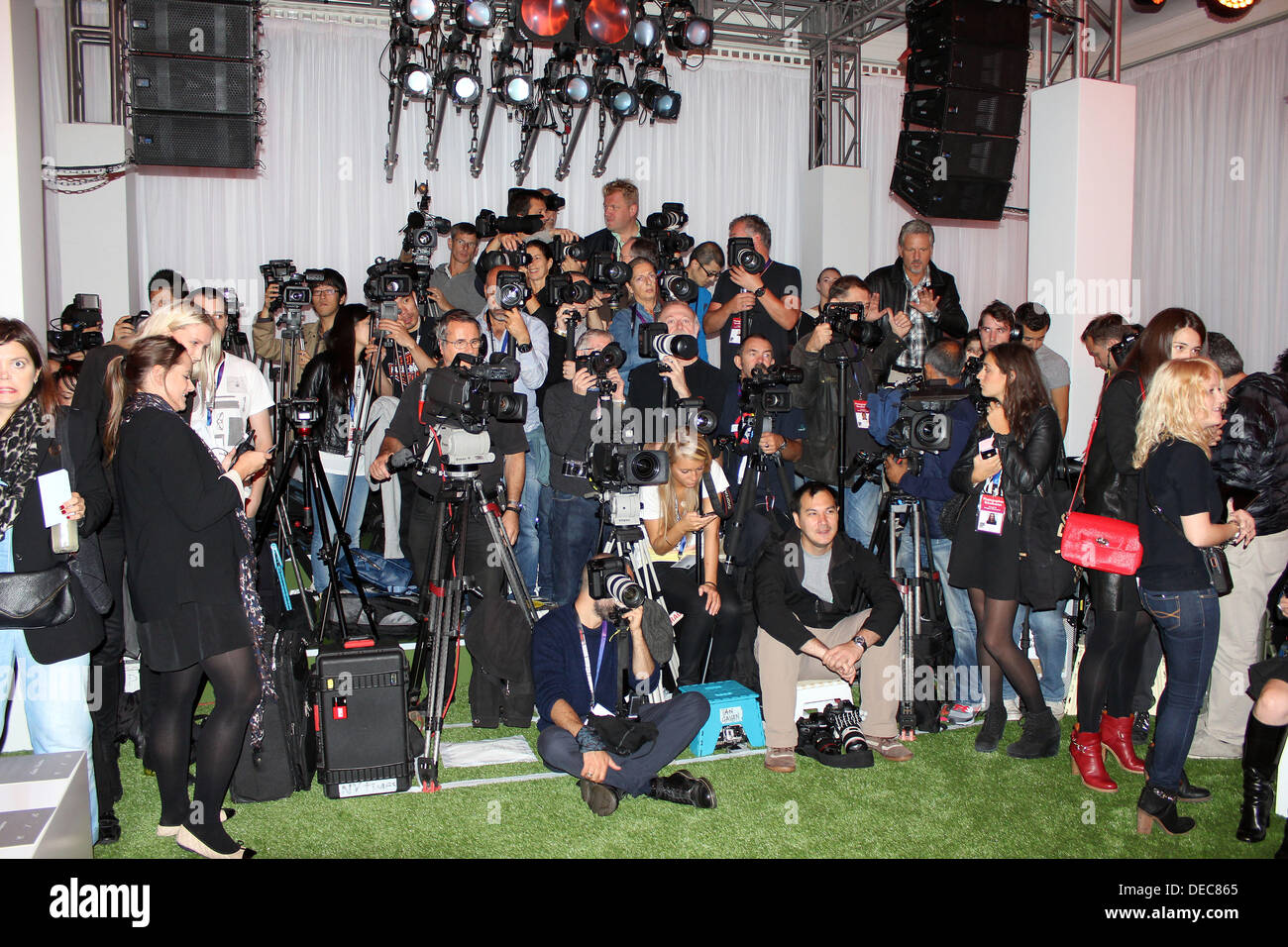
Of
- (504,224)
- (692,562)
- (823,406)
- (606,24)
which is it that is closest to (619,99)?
(606,24)

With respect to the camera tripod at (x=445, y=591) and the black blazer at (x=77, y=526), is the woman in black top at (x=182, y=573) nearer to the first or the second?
the black blazer at (x=77, y=526)

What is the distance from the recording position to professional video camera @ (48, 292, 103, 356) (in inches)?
154

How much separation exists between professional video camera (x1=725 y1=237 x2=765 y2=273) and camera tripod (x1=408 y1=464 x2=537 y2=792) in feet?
5.72

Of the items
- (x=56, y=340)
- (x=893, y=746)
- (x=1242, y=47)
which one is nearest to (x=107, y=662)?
(x=56, y=340)

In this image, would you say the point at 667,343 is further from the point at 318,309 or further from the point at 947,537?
the point at 318,309

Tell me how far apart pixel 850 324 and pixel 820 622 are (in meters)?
1.22

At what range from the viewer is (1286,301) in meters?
7.52

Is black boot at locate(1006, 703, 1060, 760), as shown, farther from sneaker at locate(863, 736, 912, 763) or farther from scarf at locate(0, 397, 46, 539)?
scarf at locate(0, 397, 46, 539)

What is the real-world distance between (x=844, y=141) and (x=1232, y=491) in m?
5.67

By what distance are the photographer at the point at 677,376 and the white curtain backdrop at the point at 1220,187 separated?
17.4 ft

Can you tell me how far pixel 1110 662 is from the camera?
3.31 meters

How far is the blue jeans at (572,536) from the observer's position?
4227 millimetres

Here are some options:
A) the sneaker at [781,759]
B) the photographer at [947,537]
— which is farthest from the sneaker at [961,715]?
the sneaker at [781,759]

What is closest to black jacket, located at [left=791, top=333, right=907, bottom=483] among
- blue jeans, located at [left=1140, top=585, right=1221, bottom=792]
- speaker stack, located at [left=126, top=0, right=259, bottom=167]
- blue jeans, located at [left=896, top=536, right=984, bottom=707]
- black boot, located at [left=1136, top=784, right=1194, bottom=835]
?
blue jeans, located at [left=896, top=536, right=984, bottom=707]
